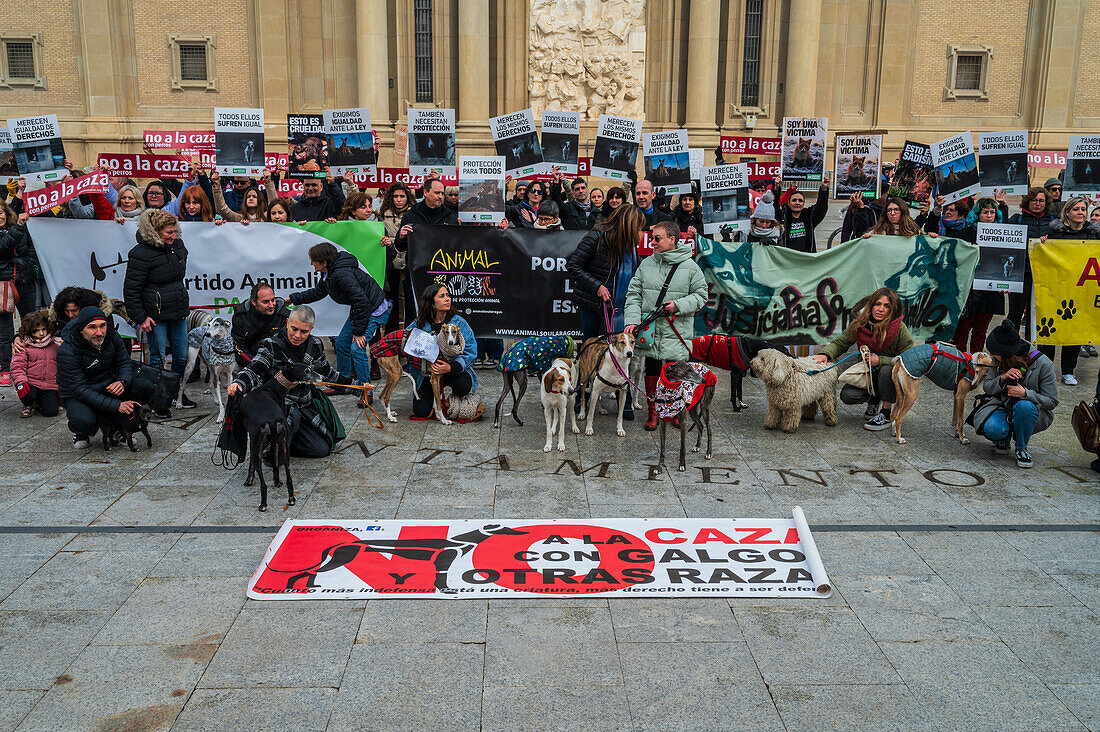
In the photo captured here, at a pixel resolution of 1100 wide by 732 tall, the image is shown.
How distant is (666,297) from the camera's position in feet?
28.8

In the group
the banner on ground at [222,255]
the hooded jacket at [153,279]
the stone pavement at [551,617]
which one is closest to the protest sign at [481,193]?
the banner on ground at [222,255]

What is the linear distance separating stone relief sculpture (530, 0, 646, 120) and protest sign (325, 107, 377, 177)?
13.7 metres

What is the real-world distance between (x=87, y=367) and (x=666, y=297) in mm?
5476

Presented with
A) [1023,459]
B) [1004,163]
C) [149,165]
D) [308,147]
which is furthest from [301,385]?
[149,165]

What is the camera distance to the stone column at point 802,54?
2666cm

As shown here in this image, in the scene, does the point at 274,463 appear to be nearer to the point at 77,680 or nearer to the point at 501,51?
the point at 77,680

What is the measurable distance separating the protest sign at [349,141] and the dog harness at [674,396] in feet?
25.1

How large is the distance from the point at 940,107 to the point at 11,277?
26903 mm

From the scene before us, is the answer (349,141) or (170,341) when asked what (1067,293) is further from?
(170,341)

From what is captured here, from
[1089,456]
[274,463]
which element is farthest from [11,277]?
[1089,456]

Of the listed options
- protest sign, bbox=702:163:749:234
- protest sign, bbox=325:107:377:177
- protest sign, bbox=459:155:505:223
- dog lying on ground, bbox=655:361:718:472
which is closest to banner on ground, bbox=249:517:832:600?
dog lying on ground, bbox=655:361:718:472

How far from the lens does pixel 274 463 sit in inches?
285

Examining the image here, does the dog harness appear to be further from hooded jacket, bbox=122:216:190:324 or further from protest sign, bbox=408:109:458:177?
protest sign, bbox=408:109:458:177

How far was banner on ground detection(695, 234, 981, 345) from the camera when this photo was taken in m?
11.2
